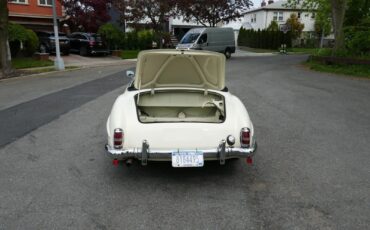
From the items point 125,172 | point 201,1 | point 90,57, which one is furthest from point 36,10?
point 125,172

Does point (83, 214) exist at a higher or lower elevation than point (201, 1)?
lower

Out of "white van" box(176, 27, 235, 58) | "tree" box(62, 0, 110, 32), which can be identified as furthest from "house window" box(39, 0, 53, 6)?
"white van" box(176, 27, 235, 58)

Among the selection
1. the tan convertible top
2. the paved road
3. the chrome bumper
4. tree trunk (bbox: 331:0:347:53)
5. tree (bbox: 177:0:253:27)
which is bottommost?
the paved road

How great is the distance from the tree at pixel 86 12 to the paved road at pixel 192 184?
22.5 meters

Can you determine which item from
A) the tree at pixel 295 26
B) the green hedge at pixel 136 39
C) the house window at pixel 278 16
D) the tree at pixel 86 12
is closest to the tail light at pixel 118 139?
the green hedge at pixel 136 39

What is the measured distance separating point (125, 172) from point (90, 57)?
70.8 ft

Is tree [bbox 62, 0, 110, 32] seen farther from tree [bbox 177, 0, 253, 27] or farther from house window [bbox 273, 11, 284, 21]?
house window [bbox 273, 11, 284, 21]

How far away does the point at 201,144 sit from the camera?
387cm

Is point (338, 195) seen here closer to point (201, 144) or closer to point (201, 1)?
point (201, 144)

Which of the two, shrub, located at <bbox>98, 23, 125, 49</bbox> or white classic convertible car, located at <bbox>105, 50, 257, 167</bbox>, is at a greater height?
shrub, located at <bbox>98, 23, 125, 49</bbox>

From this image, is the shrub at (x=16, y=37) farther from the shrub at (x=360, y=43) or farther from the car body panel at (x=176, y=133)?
the car body panel at (x=176, y=133)

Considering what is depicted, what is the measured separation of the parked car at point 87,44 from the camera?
24.5 metres

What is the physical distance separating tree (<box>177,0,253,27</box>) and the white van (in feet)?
22.1

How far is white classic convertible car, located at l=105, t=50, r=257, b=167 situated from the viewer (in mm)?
3850
